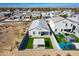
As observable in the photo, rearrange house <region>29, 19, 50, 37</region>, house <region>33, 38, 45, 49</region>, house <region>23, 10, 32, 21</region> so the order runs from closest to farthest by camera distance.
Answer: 1. house <region>33, 38, 45, 49</region>
2. house <region>29, 19, 50, 37</region>
3. house <region>23, 10, 32, 21</region>

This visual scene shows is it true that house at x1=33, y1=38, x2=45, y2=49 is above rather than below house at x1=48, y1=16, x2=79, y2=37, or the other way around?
below

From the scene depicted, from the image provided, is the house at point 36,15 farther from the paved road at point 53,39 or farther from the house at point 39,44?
the house at point 39,44

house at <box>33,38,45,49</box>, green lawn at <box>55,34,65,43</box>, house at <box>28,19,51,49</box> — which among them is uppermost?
house at <box>28,19,51,49</box>

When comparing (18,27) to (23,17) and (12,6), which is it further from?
(12,6)

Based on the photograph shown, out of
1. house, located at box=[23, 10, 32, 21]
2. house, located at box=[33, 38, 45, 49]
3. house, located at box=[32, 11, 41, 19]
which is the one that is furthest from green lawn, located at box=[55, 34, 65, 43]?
house, located at box=[23, 10, 32, 21]

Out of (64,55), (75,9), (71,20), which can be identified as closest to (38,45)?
(64,55)

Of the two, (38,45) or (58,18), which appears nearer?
(38,45)

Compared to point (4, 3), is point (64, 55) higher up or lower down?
lower down

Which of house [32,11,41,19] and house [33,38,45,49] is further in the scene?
house [32,11,41,19]

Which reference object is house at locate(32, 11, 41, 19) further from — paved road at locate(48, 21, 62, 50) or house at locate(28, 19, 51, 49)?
paved road at locate(48, 21, 62, 50)
